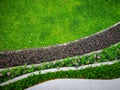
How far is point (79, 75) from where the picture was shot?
6629mm

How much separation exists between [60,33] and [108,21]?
8.69 feet

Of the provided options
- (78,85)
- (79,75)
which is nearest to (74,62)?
(79,75)

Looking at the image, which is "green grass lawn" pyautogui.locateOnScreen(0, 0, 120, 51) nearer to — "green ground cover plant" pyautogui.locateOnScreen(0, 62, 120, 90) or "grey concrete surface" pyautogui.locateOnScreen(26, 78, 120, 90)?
"green ground cover plant" pyautogui.locateOnScreen(0, 62, 120, 90)

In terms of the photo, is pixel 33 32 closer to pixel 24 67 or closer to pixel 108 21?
pixel 24 67

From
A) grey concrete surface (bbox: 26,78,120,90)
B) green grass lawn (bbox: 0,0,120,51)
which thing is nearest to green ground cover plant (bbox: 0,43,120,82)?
grey concrete surface (bbox: 26,78,120,90)

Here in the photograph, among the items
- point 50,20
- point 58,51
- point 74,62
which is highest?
point 50,20

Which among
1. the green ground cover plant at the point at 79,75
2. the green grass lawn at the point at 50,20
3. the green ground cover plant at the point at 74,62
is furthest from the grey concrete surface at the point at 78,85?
the green grass lawn at the point at 50,20

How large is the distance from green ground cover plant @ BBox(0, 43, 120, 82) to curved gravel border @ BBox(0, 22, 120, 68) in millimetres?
461

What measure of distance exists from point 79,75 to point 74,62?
0.78 m

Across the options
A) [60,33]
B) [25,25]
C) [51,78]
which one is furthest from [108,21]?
[51,78]

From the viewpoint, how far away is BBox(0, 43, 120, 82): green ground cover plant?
6.96m

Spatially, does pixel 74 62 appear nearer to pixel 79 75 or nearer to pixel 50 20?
pixel 79 75

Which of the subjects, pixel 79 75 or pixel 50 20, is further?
pixel 50 20

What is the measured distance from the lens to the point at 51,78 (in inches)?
258
